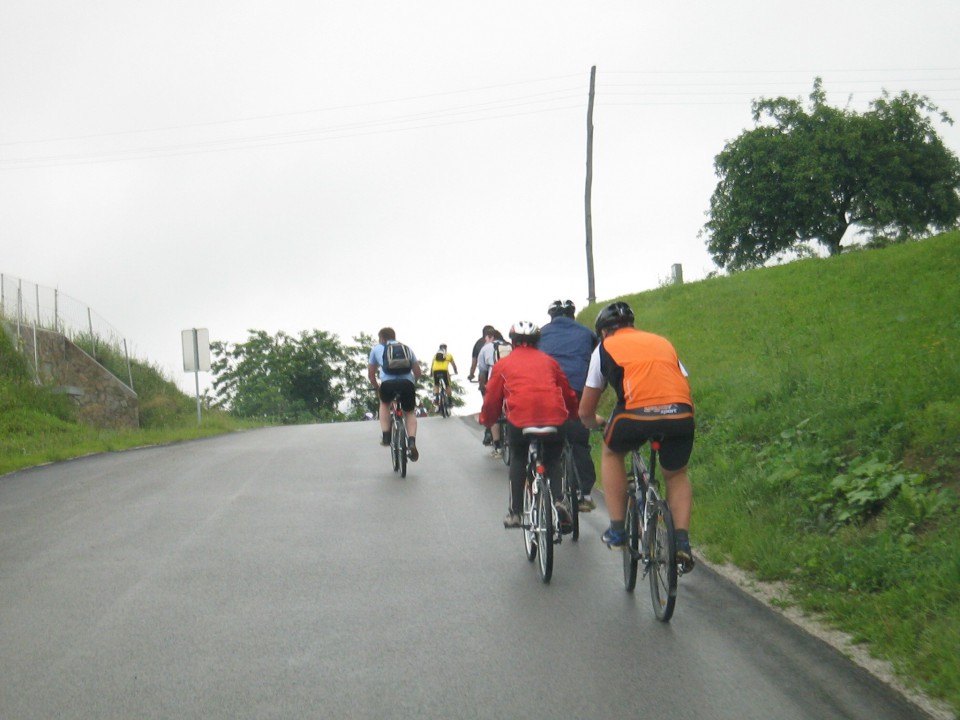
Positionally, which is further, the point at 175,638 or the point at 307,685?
the point at 175,638

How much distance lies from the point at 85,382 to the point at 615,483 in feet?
89.1

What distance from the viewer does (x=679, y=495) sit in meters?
7.25

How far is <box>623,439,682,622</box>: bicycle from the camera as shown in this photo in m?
6.80

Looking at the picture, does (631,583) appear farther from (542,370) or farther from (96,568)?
(96,568)

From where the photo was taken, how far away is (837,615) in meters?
6.73

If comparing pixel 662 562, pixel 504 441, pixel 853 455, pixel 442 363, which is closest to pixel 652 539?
pixel 662 562

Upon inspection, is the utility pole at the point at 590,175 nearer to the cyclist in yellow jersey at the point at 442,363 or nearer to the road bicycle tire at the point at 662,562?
the cyclist in yellow jersey at the point at 442,363

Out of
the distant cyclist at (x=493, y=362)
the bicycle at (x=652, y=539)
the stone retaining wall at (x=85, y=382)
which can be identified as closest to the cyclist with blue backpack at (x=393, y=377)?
the distant cyclist at (x=493, y=362)

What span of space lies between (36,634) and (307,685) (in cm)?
218

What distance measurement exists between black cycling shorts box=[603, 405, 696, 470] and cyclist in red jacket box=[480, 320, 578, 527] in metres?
1.43

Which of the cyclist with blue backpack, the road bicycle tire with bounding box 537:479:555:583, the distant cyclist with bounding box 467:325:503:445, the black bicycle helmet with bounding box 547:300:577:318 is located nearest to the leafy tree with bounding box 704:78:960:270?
the distant cyclist with bounding box 467:325:503:445

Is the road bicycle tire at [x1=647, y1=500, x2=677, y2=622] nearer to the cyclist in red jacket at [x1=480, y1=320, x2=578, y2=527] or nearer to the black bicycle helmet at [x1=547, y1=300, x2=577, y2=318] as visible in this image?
the cyclist in red jacket at [x1=480, y1=320, x2=578, y2=527]

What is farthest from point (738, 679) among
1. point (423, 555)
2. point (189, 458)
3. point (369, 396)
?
point (369, 396)

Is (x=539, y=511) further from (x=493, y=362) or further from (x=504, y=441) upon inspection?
(x=493, y=362)
